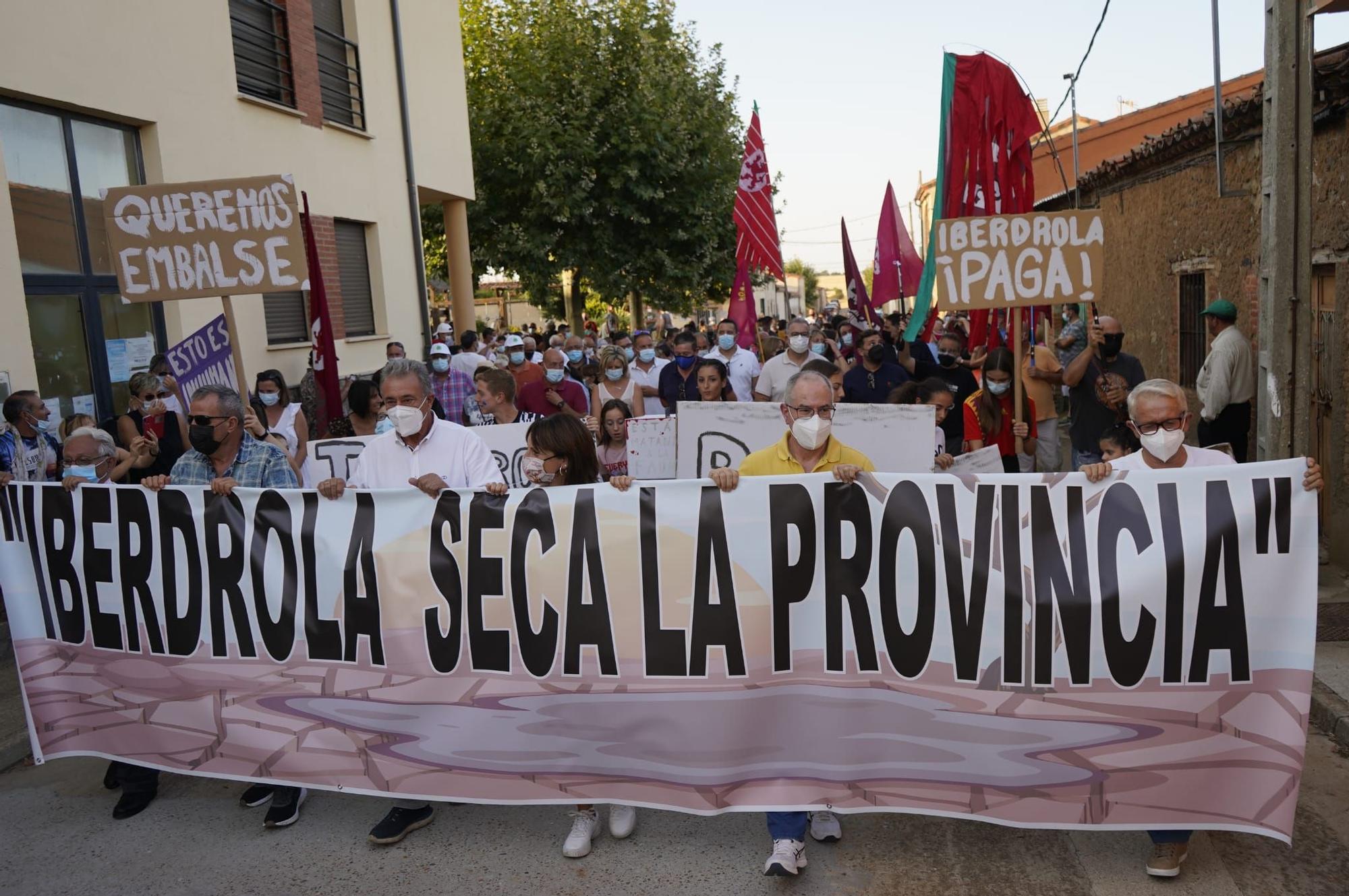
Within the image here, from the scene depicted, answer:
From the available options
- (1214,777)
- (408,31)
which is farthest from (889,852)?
(408,31)

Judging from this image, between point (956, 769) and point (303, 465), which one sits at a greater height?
point (303, 465)

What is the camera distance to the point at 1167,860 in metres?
3.75

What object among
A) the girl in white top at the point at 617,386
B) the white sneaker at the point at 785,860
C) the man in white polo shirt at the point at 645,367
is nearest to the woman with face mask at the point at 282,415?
the girl in white top at the point at 617,386

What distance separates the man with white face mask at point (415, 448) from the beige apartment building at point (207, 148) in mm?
4053

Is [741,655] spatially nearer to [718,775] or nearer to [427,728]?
[718,775]

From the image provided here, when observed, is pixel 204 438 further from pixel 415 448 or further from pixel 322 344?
pixel 322 344

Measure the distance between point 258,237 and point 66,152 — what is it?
409 cm

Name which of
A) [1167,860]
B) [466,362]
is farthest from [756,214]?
[1167,860]

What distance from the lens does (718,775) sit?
4039 mm

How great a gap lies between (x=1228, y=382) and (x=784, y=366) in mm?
3388

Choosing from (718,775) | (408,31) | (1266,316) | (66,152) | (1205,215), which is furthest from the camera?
(408,31)

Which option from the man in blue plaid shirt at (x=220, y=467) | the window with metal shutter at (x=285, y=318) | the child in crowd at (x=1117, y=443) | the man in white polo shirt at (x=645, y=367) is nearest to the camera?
the man in blue plaid shirt at (x=220, y=467)

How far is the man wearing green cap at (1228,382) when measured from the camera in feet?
26.7

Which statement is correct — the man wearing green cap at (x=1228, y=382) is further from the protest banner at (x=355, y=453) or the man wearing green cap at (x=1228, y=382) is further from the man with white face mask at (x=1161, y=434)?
the protest banner at (x=355, y=453)
